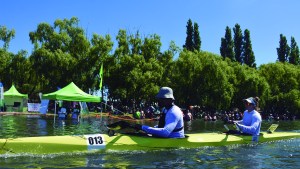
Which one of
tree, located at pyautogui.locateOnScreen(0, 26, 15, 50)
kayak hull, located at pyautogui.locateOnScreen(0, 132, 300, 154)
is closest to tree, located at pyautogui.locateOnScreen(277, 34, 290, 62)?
tree, located at pyautogui.locateOnScreen(0, 26, 15, 50)

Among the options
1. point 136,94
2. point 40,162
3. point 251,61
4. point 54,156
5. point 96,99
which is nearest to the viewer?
point 40,162

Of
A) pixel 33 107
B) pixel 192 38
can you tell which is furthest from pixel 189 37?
pixel 33 107

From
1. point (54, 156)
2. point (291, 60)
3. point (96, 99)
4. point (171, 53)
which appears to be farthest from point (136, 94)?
point (54, 156)

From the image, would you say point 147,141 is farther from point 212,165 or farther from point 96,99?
point 96,99

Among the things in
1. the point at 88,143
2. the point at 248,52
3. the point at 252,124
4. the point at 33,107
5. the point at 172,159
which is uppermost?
the point at 248,52

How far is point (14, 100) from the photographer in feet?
153

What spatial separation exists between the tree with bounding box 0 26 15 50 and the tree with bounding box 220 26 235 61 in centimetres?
3423

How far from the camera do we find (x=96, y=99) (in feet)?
101

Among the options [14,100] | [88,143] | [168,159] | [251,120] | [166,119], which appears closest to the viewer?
[168,159]

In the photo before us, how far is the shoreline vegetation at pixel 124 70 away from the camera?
173 ft

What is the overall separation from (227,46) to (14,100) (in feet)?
121

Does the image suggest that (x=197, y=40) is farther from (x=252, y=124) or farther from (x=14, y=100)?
(x=252, y=124)

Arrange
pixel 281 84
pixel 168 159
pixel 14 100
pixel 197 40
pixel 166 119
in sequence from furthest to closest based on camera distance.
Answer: pixel 281 84 → pixel 197 40 → pixel 14 100 → pixel 166 119 → pixel 168 159

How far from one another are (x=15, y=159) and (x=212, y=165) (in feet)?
→ 15.8
